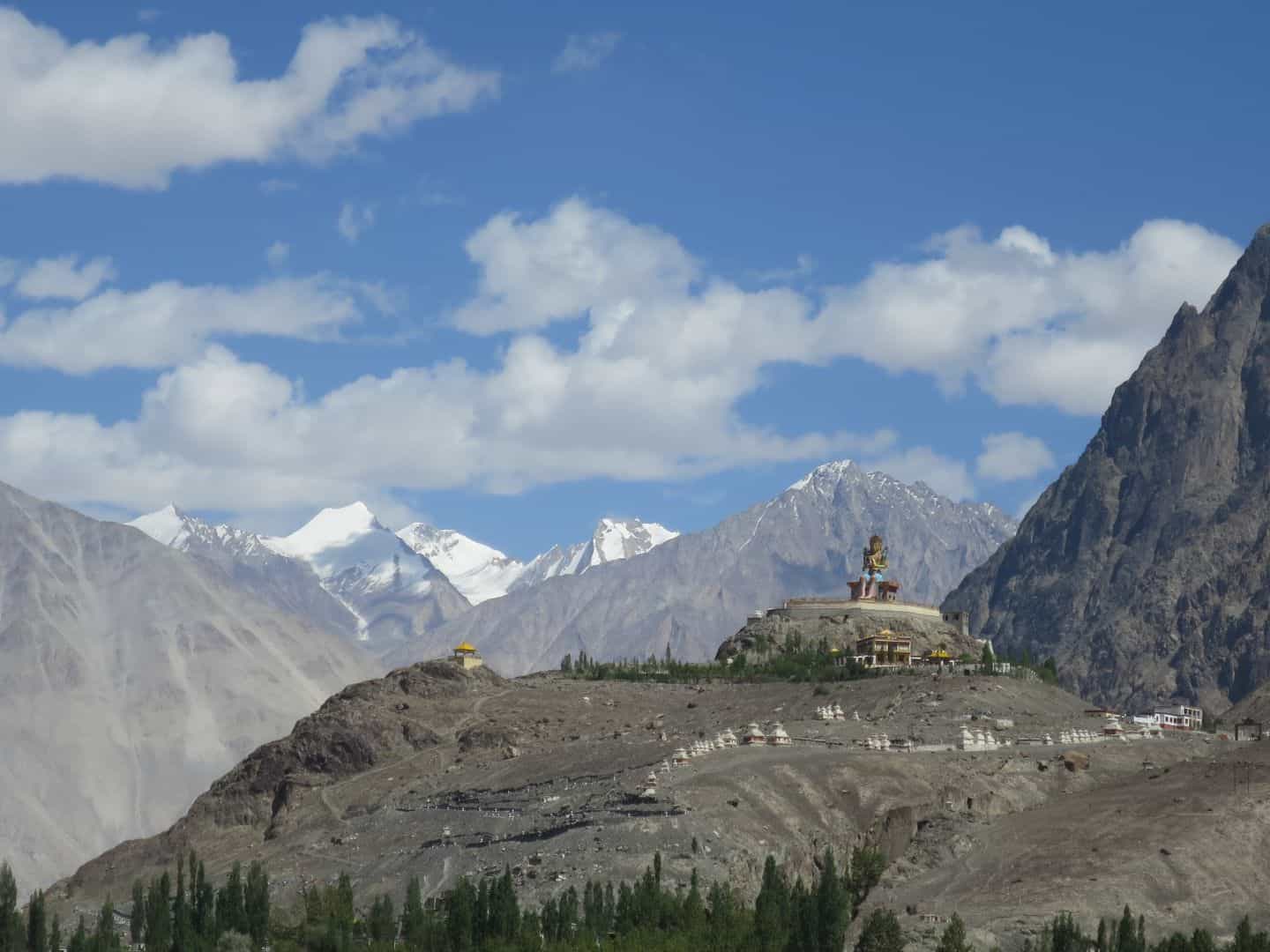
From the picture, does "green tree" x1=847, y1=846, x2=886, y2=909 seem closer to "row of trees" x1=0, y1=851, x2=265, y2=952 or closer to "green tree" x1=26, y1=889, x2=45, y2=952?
"row of trees" x1=0, y1=851, x2=265, y2=952

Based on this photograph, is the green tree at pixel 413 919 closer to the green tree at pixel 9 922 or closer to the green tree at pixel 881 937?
the green tree at pixel 9 922

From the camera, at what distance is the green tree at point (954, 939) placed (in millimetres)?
152500

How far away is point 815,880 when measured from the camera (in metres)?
185

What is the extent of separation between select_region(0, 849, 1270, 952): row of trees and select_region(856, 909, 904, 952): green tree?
79 millimetres

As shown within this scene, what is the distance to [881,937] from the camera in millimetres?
157125

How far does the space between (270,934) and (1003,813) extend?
56797 mm

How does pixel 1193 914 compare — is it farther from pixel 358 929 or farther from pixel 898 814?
pixel 358 929

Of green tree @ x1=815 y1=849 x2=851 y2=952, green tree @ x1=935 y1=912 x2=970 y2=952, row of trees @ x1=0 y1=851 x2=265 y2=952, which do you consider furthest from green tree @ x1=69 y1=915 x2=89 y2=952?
green tree @ x1=935 y1=912 x2=970 y2=952

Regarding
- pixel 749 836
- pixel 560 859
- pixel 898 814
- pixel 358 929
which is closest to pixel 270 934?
pixel 358 929

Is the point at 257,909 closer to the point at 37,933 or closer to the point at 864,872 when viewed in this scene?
the point at 37,933

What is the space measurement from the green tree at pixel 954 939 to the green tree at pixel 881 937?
292cm

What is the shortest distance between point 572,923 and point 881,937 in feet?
74.2

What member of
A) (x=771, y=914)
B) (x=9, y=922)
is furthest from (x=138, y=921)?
(x=771, y=914)

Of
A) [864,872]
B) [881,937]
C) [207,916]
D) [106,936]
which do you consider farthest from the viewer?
[207,916]
